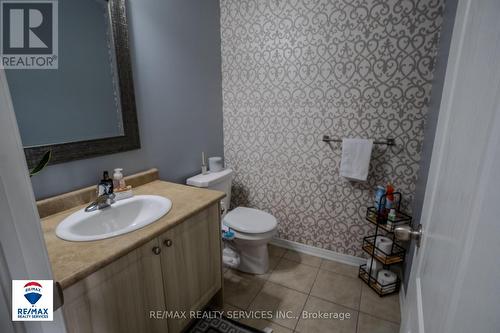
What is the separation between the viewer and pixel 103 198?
3.99 feet

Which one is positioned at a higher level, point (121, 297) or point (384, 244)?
point (121, 297)

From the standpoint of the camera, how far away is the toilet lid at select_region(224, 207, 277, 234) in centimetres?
177

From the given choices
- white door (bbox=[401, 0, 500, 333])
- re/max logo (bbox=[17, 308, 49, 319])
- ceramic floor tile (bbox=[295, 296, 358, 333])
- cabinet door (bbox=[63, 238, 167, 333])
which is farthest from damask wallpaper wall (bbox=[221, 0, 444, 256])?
re/max logo (bbox=[17, 308, 49, 319])

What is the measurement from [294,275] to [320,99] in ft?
4.67

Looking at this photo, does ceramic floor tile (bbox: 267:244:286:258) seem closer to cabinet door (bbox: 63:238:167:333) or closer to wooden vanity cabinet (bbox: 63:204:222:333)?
wooden vanity cabinet (bbox: 63:204:222:333)

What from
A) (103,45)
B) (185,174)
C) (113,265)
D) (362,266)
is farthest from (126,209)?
(362,266)

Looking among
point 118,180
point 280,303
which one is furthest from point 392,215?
point 118,180

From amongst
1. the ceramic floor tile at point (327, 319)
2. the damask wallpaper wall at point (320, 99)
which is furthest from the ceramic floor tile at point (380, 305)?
the damask wallpaper wall at point (320, 99)

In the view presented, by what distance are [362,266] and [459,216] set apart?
1.73 meters

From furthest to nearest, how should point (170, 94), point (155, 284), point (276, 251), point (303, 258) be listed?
point (276, 251) → point (303, 258) → point (170, 94) → point (155, 284)

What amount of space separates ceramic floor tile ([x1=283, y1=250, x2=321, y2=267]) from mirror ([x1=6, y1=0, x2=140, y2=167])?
1.61 metres

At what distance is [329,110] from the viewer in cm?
186

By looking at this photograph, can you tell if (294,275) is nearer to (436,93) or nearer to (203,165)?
(203,165)

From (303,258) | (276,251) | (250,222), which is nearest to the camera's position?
(250,222)
